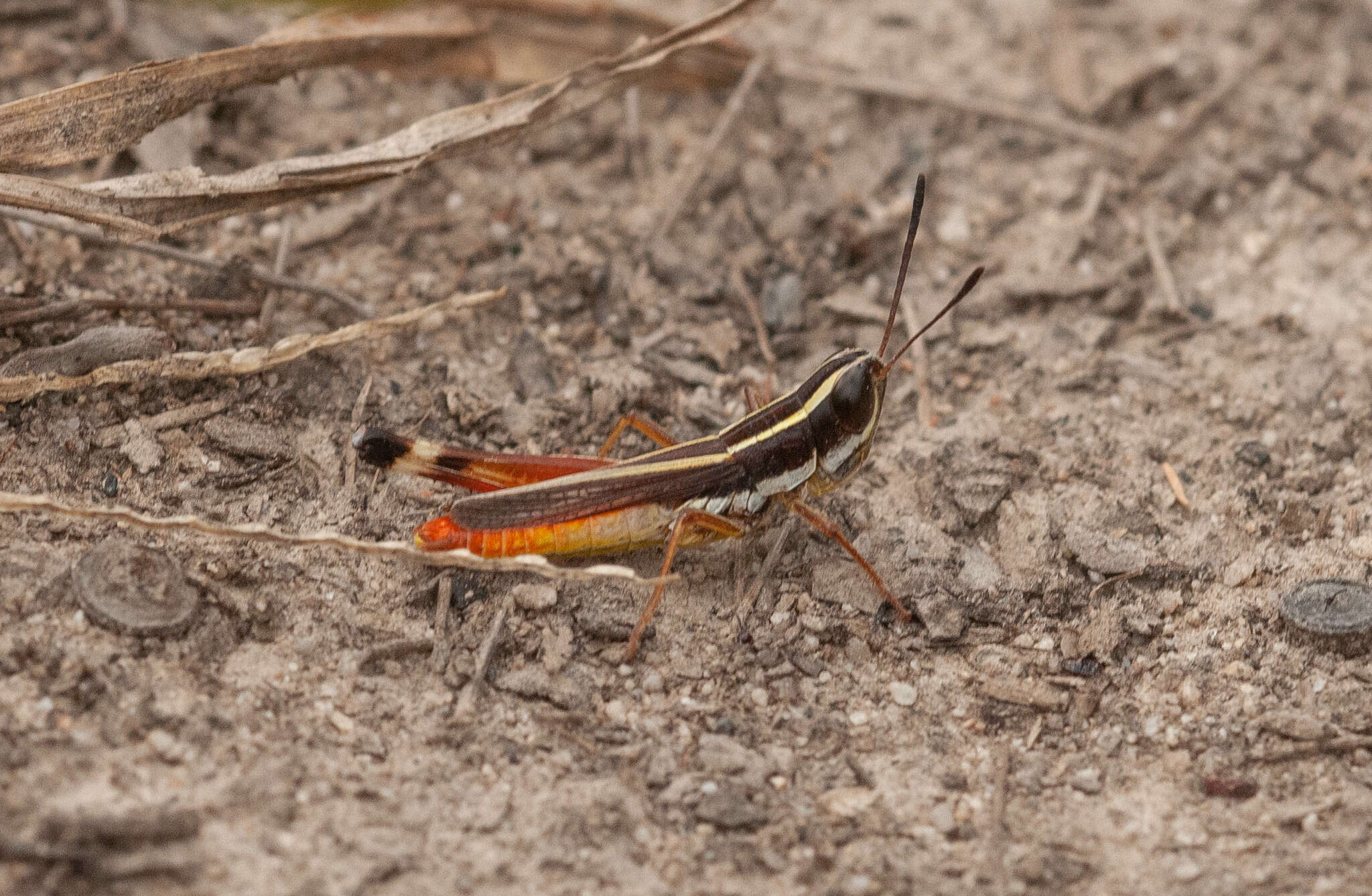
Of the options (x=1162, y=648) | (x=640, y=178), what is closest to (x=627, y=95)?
(x=640, y=178)

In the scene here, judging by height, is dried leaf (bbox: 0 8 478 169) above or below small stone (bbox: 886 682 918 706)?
above

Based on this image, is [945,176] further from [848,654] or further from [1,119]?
[1,119]

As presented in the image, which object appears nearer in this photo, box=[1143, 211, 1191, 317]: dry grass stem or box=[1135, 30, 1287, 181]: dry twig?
box=[1143, 211, 1191, 317]: dry grass stem

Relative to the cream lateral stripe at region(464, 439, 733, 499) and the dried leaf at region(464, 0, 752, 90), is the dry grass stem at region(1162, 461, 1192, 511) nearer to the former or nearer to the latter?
the cream lateral stripe at region(464, 439, 733, 499)

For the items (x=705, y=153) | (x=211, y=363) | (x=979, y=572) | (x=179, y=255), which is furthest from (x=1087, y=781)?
(x=179, y=255)

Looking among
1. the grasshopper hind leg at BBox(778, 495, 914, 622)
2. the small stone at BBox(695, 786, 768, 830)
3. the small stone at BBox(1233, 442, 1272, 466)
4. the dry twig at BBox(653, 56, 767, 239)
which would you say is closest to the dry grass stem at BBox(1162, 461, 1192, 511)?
the small stone at BBox(1233, 442, 1272, 466)

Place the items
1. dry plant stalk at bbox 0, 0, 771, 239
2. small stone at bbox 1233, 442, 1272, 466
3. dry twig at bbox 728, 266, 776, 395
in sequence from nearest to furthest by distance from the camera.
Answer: dry plant stalk at bbox 0, 0, 771, 239
small stone at bbox 1233, 442, 1272, 466
dry twig at bbox 728, 266, 776, 395
